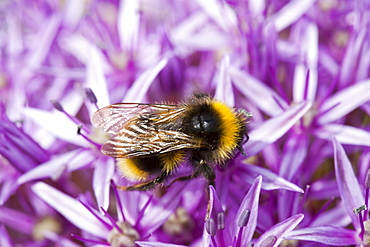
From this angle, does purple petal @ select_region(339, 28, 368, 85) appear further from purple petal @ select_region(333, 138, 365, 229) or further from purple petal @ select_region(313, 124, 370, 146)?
purple petal @ select_region(333, 138, 365, 229)

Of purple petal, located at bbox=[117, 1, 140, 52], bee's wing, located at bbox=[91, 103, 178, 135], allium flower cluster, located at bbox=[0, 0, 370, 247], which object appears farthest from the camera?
purple petal, located at bbox=[117, 1, 140, 52]

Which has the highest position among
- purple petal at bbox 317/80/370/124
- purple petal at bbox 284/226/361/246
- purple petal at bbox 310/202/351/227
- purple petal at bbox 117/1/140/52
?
purple petal at bbox 117/1/140/52

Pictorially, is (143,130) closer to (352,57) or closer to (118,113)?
(118,113)

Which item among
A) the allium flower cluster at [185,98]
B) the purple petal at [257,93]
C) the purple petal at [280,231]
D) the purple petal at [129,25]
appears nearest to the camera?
the purple petal at [280,231]

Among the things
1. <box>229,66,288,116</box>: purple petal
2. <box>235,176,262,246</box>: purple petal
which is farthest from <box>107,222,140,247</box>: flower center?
<box>229,66,288,116</box>: purple petal

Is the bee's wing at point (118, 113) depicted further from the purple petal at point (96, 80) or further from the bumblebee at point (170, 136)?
the purple petal at point (96, 80)

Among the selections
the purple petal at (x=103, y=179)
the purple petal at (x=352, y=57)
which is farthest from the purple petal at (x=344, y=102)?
the purple petal at (x=103, y=179)
